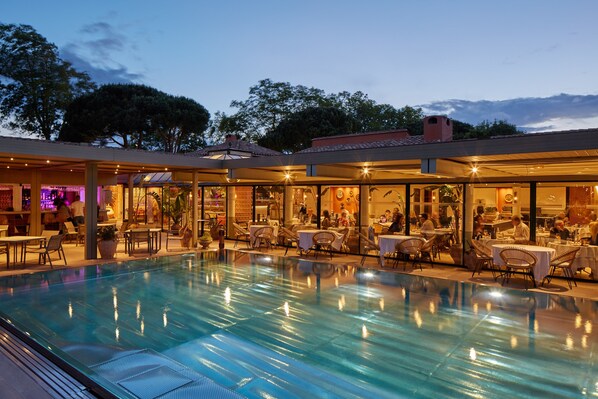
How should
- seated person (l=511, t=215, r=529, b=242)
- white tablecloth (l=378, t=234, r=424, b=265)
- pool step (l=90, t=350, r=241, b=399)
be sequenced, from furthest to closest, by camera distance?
1. white tablecloth (l=378, t=234, r=424, b=265)
2. seated person (l=511, t=215, r=529, b=242)
3. pool step (l=90, t=350, r=241, b=399)

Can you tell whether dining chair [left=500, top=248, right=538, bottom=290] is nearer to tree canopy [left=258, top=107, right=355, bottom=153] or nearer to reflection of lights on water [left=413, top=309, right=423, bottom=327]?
reflection of lights on water [left=413, top=309, right=423, bottom=327]

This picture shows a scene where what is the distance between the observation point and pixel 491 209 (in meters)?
12.3

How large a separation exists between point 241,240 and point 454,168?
10.0 meters

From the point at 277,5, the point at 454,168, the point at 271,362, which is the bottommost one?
the point at 271,362

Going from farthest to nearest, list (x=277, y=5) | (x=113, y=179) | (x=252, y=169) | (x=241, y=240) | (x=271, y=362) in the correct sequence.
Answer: (x=113, y=179) → (x=241, y=240) → (x=277, y=5) → (x=252, y=169) → (x=271, y=362)

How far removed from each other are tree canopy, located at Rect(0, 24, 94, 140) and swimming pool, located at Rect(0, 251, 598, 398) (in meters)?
27.3

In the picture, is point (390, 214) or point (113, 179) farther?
point (113, 179)

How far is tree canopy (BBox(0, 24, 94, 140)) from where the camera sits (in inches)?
1200

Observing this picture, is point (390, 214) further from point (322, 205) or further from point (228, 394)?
point (228, 394)

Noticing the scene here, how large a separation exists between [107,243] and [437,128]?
14258 millimetres

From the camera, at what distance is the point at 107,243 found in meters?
12.3

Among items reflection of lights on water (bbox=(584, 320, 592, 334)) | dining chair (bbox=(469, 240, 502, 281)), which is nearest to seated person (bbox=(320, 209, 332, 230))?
dining chair (bbox=(469, 240, 502, 281))

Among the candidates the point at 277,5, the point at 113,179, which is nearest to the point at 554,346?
the point at 277,5

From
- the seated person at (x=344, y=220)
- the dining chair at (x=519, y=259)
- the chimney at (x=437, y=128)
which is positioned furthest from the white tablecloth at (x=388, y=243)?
the chimney at (x=437, y=128)
